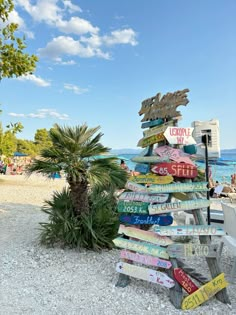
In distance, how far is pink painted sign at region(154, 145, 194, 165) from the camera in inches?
124

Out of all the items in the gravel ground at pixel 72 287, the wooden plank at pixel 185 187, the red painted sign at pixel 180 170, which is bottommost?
the gravel ground at pixel 72 287

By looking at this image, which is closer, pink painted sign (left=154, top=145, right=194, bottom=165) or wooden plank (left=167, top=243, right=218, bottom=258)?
wooden plank (left=167, top=243, right=218, bottom=258)

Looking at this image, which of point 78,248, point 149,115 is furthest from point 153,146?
point 78,248

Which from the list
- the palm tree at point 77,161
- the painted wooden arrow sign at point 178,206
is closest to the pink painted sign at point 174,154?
the painted wooden arrow sign at point 178,206

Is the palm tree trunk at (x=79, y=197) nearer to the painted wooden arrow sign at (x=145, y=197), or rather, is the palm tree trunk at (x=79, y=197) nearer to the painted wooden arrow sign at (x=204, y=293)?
the painted wooden arrow sign at (x=145, y=197)

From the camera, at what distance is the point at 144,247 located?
3.15 metres

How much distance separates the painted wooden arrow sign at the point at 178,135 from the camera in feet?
10.2

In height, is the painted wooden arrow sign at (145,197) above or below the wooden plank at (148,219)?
above

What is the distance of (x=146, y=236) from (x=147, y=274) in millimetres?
411

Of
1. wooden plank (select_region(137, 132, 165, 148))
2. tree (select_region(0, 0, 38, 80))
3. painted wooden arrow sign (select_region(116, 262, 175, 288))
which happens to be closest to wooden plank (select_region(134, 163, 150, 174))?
wooden plank (select_region(137, 132, 165, 148))

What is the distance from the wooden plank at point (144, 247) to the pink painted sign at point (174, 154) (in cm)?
99

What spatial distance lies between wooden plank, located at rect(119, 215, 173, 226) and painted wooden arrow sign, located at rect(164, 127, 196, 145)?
0.85 m

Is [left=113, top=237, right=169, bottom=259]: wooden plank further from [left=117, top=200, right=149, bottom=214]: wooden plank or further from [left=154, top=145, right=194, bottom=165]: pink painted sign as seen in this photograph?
[left=154, top=145, right=194, bottom=165]: pink painted sign

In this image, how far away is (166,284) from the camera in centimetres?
295
